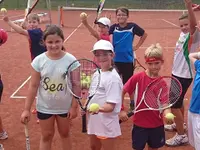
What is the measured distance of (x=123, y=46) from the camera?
5.68 m

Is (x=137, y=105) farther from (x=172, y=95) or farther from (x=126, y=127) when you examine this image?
(x=126, y=127)

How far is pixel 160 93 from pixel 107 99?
552mm

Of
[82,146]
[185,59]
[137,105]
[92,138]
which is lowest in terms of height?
[82,146]

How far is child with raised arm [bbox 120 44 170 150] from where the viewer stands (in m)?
3.50

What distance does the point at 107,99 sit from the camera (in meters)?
3.38

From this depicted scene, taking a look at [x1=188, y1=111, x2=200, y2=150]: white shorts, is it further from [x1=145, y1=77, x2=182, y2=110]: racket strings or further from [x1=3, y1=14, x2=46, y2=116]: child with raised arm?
[x1=3, y1=14, x2=46, y2=116]: child with raised arm

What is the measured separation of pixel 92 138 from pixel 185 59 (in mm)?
1713

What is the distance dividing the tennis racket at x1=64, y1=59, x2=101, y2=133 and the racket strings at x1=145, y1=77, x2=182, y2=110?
58cm

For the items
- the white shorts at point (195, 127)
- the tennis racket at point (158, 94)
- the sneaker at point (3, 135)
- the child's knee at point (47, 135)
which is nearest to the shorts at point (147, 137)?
the tennis racket at point (158, 94)

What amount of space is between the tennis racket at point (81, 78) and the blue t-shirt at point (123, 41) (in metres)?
2.03

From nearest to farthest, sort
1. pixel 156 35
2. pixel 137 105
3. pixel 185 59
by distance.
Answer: pixel 137 105
pixel 185 59
pixel 156 35

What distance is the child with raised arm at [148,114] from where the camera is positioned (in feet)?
11.5

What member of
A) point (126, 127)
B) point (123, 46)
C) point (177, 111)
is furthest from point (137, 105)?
point (123, 46)

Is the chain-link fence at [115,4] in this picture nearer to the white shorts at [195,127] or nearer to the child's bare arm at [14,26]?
the child's bare arm at [14,26]
